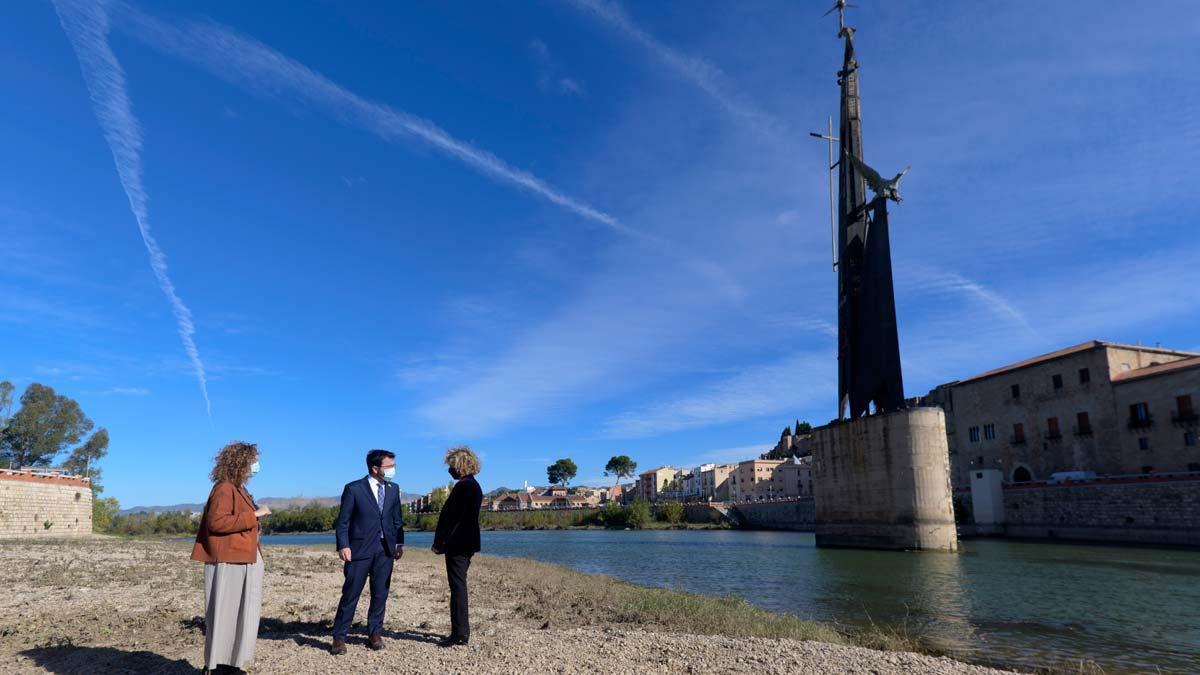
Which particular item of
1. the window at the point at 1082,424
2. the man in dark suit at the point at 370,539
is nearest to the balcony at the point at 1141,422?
the window at the point at 1082,424

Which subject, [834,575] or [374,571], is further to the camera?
[834,575]

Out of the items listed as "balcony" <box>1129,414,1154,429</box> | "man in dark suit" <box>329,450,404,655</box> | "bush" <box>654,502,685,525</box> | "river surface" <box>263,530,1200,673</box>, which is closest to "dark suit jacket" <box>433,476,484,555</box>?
"man in dark suit" <box>329,450,404,655</box>

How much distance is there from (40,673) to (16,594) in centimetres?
797

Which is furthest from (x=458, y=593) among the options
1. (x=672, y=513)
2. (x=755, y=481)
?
(x=755, y=481)

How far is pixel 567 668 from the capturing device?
700 cm

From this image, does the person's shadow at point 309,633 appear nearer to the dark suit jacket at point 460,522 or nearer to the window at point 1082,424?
the dark suit jacket at point 460,522

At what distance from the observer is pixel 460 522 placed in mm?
7836

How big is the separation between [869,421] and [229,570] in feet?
138

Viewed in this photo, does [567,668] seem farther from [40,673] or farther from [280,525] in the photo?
[280,525]

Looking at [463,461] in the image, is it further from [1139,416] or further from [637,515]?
[637,515]

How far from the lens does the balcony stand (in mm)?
46469

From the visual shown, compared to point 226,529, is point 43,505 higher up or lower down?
lower down

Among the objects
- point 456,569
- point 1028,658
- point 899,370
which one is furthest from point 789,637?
point 899,370

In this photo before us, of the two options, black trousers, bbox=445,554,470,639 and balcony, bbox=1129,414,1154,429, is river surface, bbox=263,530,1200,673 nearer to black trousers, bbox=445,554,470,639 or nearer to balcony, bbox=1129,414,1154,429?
black trousers, bbox=445,554,470,639
